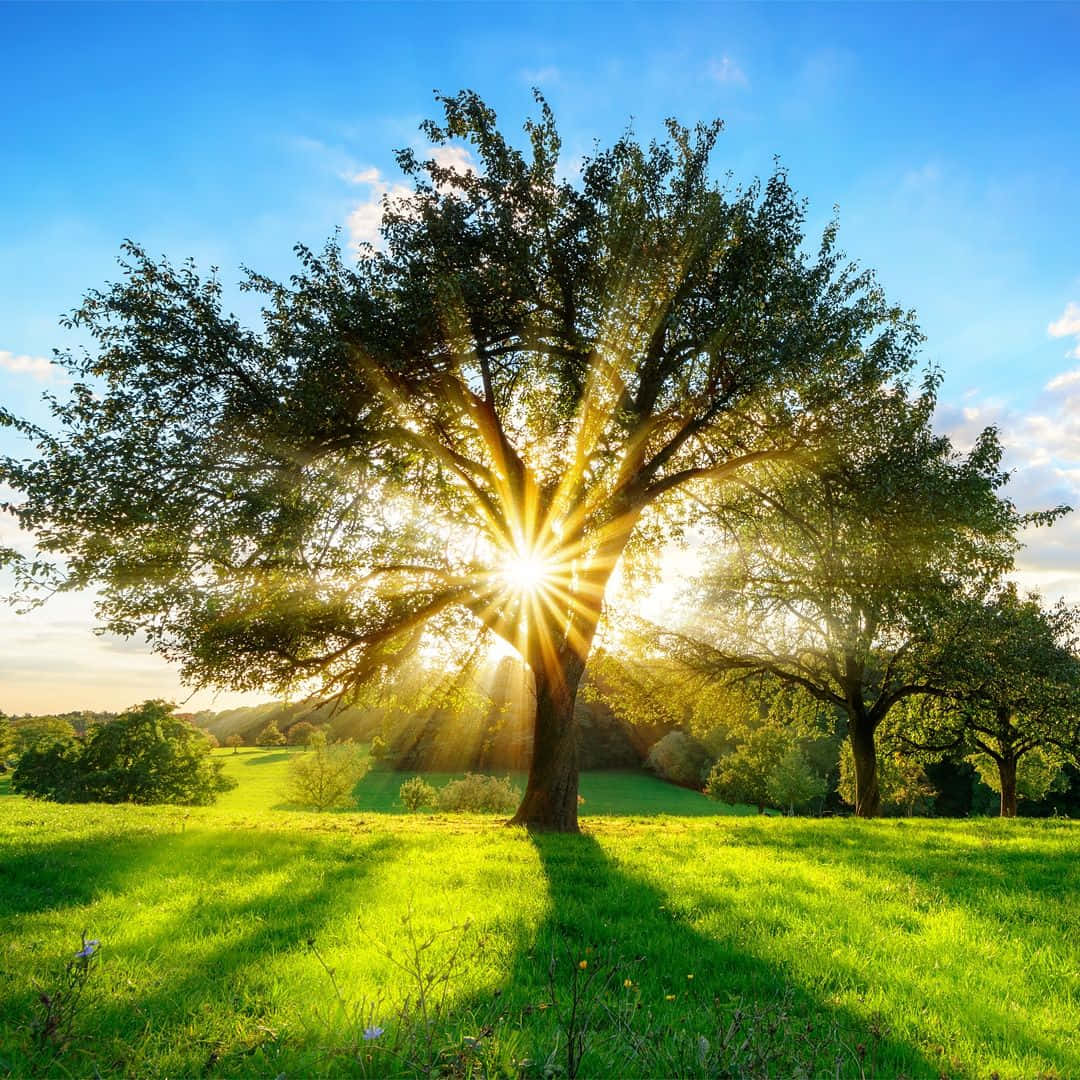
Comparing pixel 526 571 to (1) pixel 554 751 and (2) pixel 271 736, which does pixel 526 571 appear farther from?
(2) pixel 271 736

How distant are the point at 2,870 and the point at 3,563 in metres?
5.88

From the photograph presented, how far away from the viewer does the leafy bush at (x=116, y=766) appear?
154 ft

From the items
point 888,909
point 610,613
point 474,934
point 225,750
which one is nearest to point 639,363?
point 610,613

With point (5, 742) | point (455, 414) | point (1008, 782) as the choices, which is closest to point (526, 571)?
point (455, 414)

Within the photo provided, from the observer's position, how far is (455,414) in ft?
56.7

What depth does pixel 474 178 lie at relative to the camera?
620 inches

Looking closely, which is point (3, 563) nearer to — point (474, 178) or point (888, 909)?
point (474, 178)

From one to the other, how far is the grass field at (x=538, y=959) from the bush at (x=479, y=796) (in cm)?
3025

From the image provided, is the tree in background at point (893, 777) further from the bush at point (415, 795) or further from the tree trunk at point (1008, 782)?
the bush at point (415, 795)

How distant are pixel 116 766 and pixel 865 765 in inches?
1899

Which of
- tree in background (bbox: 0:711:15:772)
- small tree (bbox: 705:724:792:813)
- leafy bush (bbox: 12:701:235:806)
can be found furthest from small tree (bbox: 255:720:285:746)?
small tree (bbox: 705:724:792:813)

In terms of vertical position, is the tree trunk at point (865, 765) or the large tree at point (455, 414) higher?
the large tree at point (455, 414)

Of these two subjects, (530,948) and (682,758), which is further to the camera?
(682,758)

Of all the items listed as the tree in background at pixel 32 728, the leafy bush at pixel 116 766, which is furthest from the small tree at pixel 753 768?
the tree in background at pixel 32 728
